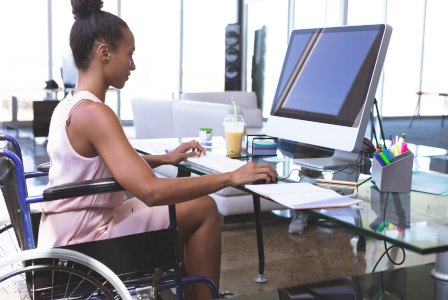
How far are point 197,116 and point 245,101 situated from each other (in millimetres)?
2053

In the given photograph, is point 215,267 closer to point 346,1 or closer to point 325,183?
point 325,183

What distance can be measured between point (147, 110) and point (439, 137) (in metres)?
3.47

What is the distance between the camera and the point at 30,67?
7.64 m

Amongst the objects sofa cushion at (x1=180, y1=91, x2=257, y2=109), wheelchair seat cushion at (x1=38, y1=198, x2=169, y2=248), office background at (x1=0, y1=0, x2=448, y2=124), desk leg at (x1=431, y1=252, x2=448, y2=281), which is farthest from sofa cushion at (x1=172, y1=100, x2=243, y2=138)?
office background at (x1=0, y1=0, x2=448, y2=124)

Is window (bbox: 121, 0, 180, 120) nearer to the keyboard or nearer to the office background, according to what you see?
the office background

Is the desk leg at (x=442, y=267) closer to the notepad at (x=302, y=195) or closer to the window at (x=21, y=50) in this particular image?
the notepad at (x=302, y=195)

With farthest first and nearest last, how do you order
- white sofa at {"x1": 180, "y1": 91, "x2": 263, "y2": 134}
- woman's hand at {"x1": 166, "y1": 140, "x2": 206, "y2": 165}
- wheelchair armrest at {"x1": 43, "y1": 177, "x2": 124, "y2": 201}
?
white sofa at {"x1": 180, "y1": 91, "x2": 263, "y2": 134} → woman's hand at {"x1": 166, "y1": 140, "x2": 206, "y2": 165} → wheelchair armrest at {"x1": 43, "y1": 177, "x2": 124, "y2": 201}

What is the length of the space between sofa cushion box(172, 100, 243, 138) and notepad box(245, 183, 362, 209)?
2164 mm

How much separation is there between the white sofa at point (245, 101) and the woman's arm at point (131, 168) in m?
3.52

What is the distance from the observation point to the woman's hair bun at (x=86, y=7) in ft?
4.47

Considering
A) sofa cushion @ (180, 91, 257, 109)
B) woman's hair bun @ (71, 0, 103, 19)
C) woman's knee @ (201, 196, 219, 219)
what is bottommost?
woman's knee @ (201, 196, 219, 219)

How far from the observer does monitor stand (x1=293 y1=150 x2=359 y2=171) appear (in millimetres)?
1596

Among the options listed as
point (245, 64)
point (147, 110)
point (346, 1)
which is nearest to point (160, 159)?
point (147, 110)

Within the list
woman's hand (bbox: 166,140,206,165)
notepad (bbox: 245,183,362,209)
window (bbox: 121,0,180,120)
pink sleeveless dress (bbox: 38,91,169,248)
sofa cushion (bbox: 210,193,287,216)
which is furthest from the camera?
window (bbox: 121,0,180,120)
